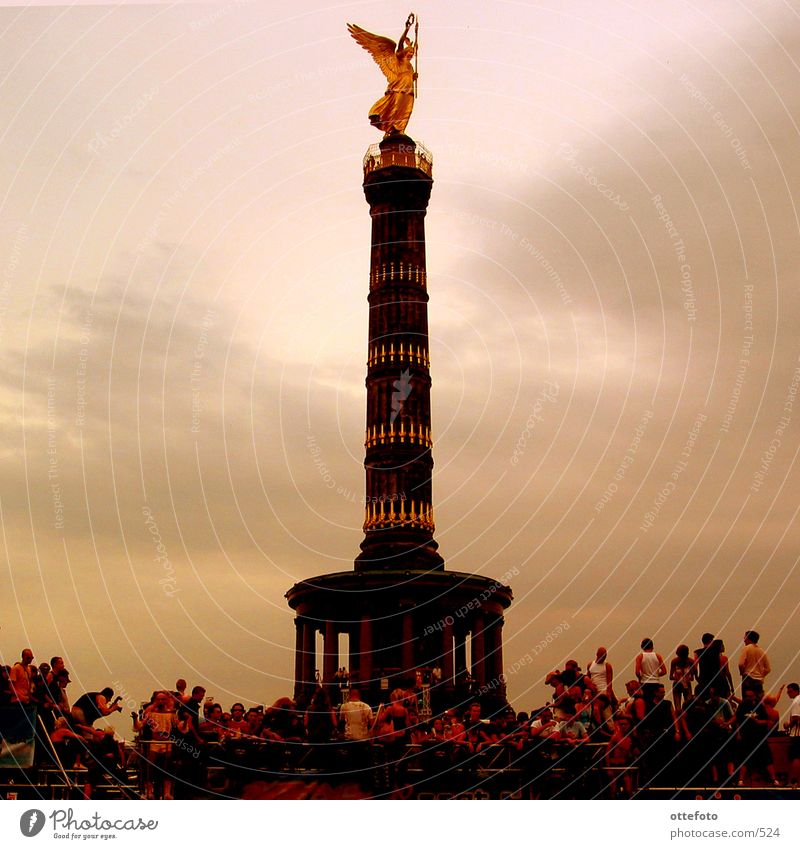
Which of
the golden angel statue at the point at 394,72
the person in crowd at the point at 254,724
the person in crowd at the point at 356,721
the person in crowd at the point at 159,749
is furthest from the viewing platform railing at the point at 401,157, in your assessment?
the person in crowd at the point at 159,749

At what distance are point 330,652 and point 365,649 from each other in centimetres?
167

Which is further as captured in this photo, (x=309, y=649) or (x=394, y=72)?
(x=394, y=72)

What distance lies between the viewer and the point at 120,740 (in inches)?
802

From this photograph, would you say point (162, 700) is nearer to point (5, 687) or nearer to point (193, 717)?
point (193, 717)

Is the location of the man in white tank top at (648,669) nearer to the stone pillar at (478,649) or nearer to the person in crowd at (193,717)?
the person in crowd at (193,717)

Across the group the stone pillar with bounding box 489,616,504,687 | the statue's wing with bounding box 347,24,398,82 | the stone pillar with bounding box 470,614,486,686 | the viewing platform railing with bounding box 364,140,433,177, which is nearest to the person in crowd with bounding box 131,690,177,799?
the stone pillar with bounding box 470,614,486,686

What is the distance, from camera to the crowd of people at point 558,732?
18266mm

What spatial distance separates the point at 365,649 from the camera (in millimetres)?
34125

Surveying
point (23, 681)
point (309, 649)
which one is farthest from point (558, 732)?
point (309, 649)

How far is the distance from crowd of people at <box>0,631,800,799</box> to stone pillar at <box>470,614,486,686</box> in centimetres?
1388

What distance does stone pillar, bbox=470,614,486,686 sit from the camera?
34.7m

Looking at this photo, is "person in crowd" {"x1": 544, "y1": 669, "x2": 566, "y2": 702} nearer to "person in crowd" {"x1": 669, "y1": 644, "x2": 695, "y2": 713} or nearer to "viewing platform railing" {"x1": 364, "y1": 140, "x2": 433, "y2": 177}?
"person in crowd" {"x1": 669, "y1": 644, "x2": 695, "y2": 713}

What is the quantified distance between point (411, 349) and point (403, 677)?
10.3m

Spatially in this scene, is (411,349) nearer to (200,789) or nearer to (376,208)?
(376,208)
